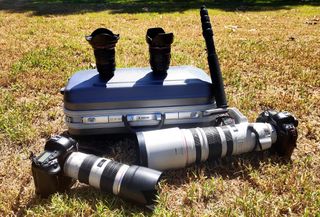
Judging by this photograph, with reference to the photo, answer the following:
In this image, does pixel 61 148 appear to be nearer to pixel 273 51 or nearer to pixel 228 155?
pixel 228 155

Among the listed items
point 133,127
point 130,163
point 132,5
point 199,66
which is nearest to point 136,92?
point 133,127

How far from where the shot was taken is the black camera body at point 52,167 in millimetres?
3002

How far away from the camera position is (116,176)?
300 centimetres

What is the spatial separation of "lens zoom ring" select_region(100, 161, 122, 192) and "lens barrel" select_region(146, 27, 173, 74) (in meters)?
1.22

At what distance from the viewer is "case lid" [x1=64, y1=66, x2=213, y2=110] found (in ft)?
12.1

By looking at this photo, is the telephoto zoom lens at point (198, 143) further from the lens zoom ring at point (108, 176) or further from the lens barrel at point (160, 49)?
the lens barrel at point (160, 49)

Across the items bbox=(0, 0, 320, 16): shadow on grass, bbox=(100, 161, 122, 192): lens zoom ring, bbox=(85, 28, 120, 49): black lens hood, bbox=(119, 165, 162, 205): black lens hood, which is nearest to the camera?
bbox=(119, 165, 162, 205): black lens hood

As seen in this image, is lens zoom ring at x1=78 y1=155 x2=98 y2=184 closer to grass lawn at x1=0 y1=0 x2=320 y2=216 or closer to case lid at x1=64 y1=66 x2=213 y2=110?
grass lawn at x1=0 y1=0 x2=320 y2=216

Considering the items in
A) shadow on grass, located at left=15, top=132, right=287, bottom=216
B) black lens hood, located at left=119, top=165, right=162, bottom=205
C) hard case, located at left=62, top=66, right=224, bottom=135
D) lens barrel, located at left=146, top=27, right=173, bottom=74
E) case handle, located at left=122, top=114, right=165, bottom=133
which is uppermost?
lens barrel, located at left=146, top=27, right=173, bottom=74

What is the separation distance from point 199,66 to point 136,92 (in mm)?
3071

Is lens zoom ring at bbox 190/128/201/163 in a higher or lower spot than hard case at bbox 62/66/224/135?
lower

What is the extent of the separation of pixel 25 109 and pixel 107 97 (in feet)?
5.71

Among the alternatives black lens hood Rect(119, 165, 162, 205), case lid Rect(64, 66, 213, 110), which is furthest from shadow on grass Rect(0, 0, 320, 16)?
black lens hood Rect(119, 165, 162, 205)

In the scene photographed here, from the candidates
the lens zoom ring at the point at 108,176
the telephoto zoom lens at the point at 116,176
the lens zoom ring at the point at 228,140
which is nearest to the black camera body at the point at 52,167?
the telephoto zoom lens at the point at 116,176
